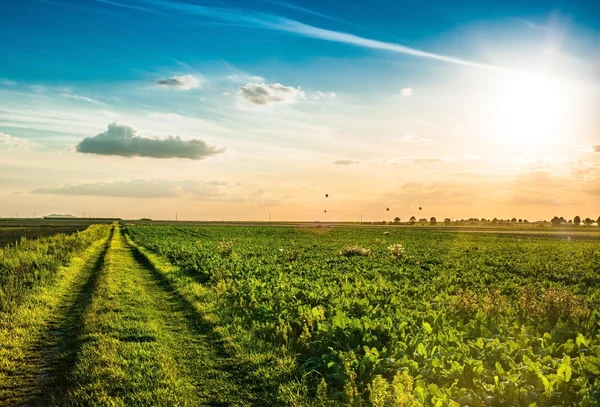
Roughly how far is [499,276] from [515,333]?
13.8 m

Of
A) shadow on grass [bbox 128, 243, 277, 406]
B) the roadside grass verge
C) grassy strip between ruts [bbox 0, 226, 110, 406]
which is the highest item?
the roadside grass verge

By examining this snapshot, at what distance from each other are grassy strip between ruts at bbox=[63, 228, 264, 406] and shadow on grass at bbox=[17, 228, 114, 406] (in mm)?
223

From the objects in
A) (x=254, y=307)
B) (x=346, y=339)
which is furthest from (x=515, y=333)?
(x=254, y=307)

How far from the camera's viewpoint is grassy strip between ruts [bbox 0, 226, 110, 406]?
8.73m

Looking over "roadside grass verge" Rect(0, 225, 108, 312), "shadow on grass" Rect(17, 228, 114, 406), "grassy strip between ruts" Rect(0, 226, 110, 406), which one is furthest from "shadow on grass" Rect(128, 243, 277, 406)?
"roadside grass verge" Rect(0, 225, 108, 312)

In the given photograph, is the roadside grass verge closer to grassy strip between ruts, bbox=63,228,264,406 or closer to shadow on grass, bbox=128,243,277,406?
grassy strip between ruts, bbox=63,228,264,406

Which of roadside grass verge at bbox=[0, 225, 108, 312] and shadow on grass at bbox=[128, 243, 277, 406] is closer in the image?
shadow on grass at bbox=[128, 243, 277, 406]

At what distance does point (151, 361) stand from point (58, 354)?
2694 mm

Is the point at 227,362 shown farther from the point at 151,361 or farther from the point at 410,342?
the point at 410,342

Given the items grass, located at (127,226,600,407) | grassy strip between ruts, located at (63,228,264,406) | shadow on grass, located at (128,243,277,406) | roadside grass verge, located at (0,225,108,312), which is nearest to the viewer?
grass, located at (127,226,600,407)

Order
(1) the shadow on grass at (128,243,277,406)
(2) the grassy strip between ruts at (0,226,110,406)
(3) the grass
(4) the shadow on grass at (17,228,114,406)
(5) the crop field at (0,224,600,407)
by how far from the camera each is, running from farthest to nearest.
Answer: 1. (2) the grassy strip between ruts at (0,226,110,406)
2. (4) the shadow on grass at (17,228,114,406)
3. (1) the shadow on grass at (128,243,277,406)
4. (5) the crop field at (0,224,600,407)
5. (3) the grass

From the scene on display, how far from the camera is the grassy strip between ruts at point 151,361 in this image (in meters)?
8.04

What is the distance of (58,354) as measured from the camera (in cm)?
1077

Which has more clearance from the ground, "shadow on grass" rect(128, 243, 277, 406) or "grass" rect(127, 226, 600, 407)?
"grass" rect(127, 226, 600, 407)
